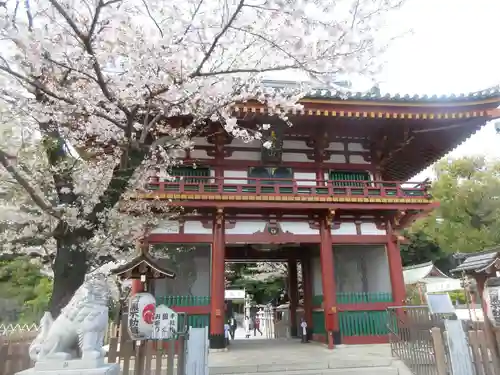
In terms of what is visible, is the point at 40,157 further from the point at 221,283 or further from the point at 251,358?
the point at 251,358

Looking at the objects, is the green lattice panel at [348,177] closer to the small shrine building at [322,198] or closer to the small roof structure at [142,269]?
the small shrine building at [322,198]

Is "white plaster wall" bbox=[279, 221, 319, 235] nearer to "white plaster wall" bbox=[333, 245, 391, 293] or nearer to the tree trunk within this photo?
"white plaster wall" bbox=[333, 245, 391, 293]

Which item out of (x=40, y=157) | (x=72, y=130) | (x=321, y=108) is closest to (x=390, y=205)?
(x=321, y=108)

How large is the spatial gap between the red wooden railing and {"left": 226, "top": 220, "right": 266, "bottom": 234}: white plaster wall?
1028mm

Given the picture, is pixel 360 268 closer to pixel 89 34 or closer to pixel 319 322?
pixel 319 322

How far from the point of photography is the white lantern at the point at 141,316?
6324 mm

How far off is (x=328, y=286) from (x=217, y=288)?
10.7 feet

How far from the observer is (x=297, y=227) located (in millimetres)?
11867

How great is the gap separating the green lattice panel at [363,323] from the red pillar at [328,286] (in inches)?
12.4

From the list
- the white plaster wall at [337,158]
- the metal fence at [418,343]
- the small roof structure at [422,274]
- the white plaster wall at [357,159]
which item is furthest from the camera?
the small roof structure at [422,274]

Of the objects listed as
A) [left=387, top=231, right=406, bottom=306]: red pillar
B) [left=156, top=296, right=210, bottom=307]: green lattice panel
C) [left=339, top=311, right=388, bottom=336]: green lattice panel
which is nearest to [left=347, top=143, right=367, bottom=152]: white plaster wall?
[left=387, top=231, right=406, bottom=306]: red pillar

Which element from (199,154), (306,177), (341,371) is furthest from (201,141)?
(341,371)

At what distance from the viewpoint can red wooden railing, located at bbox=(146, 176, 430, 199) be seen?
10852 mm

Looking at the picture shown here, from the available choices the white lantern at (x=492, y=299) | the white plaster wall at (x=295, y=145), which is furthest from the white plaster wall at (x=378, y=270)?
the white lantern at (x=492, y=299)
